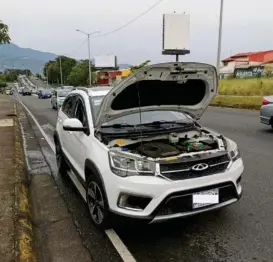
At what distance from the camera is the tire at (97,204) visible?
12.8 ft

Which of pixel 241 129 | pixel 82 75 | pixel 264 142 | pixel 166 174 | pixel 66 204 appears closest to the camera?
pixel 166 174

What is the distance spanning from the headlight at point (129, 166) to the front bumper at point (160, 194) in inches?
2.6

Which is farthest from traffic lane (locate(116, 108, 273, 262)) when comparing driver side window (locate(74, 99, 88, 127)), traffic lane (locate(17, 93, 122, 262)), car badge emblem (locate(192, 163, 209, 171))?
driver side window (locate(74, 99, 88, 127))

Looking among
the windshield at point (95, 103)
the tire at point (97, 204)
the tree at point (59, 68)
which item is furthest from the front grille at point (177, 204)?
the tree at point (59, 68)

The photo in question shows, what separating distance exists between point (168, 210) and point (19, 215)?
1.94 m

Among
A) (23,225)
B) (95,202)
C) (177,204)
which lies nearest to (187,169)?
(177,204)

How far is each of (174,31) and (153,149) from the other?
162 ft

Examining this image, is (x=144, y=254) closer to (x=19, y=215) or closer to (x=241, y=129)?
(x=19, y=215)

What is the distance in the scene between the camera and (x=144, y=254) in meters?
3.67

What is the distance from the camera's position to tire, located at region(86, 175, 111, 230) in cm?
390

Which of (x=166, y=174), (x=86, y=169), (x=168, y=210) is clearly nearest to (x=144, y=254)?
(x=168, y=210)

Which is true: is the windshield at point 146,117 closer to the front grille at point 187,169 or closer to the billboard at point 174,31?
the front grille at point 187,169

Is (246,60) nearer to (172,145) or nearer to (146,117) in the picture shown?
(146,117)

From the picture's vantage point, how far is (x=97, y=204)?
13.7ft
